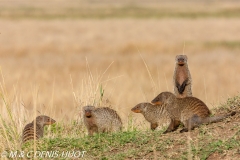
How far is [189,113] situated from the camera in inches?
241

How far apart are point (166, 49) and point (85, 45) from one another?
4141 millimetres

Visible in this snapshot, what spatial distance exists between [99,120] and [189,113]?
1.34 metres

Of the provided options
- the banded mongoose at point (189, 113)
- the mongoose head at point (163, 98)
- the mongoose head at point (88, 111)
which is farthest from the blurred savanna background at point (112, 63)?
the banded mongoose at point (189, 113)

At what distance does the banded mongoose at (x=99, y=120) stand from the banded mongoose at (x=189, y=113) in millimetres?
880

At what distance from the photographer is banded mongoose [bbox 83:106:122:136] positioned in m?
6.92

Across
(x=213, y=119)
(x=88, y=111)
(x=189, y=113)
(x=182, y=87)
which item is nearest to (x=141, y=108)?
(x=182, y=87)

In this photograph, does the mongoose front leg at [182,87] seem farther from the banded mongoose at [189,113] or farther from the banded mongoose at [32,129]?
the banded mongoose at [32,129]

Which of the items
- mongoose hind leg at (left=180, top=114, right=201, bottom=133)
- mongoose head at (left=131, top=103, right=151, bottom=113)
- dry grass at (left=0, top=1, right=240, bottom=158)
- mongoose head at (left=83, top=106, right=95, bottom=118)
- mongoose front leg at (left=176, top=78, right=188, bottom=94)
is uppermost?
dry grass at (left=0, top=1, right=240, bottom=158)

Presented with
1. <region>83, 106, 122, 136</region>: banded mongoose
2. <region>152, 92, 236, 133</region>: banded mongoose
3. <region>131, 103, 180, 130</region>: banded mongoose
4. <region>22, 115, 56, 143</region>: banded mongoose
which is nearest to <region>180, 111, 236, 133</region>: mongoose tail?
<region>152, 92, 236, 133</region>: banded mongoose

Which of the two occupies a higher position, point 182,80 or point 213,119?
point 182,80

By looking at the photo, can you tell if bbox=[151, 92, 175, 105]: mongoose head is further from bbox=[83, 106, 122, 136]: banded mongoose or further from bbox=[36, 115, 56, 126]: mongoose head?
bbox=[36, 115, 56, 126]: mongoose head

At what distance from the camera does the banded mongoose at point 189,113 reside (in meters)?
6.04

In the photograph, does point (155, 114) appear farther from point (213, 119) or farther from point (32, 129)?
point (32, 129)

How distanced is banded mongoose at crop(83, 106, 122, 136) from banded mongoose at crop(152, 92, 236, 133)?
88 centimetres
